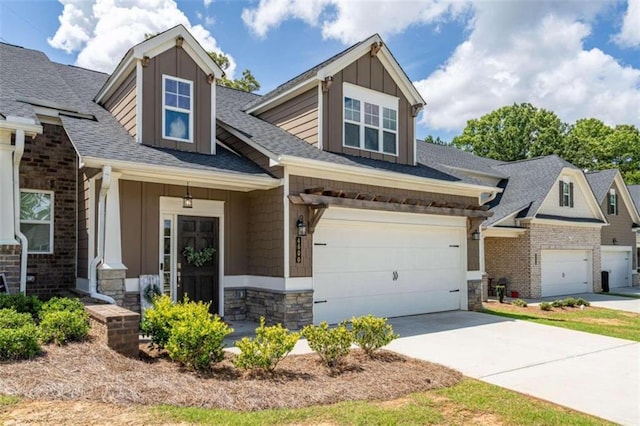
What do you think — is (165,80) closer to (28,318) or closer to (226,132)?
(226,132)

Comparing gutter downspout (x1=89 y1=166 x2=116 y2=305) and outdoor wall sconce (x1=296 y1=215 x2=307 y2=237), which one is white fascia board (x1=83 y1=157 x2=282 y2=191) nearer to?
gutter downspout (x1=89 y1=166 x2=116 y2=305)

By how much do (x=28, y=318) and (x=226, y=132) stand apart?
6.09 m

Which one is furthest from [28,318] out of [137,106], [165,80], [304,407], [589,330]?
[589,330]

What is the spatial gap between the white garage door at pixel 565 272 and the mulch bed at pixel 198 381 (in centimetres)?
1422

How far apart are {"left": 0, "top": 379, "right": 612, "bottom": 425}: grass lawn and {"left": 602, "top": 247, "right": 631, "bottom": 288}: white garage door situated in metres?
20.7

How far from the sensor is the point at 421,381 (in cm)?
581

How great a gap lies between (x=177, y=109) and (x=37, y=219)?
3.65 metres

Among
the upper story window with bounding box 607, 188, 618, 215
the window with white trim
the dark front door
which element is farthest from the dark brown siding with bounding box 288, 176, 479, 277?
the upper story window with bounding box 607, 188, 618, 215

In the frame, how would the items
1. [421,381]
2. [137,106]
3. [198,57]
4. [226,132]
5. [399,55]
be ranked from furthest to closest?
[399,55]
[226,132]
[198,57]
[137,106]
[421,381]

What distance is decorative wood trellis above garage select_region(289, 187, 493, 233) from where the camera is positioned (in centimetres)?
931

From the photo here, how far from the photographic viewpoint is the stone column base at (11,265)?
319 inches

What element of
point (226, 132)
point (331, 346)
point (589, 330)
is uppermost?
point (226, 132)

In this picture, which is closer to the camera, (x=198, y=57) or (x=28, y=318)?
(x=28, y=318)

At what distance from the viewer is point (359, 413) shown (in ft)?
15.1
